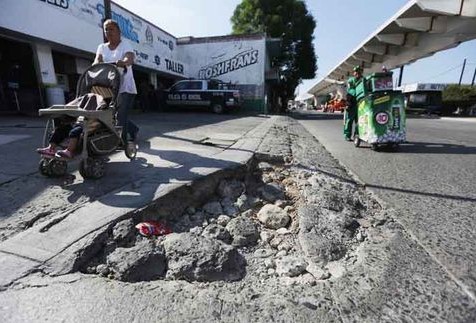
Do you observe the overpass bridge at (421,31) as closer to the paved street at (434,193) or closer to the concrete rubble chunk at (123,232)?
the paved street at (434,193)

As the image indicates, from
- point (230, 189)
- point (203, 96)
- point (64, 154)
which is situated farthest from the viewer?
point (203, 96)

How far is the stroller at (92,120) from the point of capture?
307 centimetres

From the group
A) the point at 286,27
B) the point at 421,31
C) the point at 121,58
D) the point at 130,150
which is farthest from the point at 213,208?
the point at 286,27

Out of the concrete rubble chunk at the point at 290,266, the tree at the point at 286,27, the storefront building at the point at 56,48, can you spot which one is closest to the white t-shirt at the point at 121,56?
the storefront building at the point at 56,48

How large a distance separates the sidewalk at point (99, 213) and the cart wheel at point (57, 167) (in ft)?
2.35

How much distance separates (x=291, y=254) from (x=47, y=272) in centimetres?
141

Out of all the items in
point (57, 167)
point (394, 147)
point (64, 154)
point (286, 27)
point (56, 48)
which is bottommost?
point (394, 147)

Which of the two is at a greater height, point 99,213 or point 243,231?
point 99,213

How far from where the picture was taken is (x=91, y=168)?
122 inches

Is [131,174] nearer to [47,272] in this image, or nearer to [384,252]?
[47,272]

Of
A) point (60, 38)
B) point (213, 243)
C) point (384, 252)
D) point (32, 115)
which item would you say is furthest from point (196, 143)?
point (60, 38)

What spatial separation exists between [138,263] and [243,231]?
77cm

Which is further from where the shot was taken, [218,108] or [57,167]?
[218,108]

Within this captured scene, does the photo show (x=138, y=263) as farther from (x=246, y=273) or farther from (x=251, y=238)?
(x=251, y=238)
